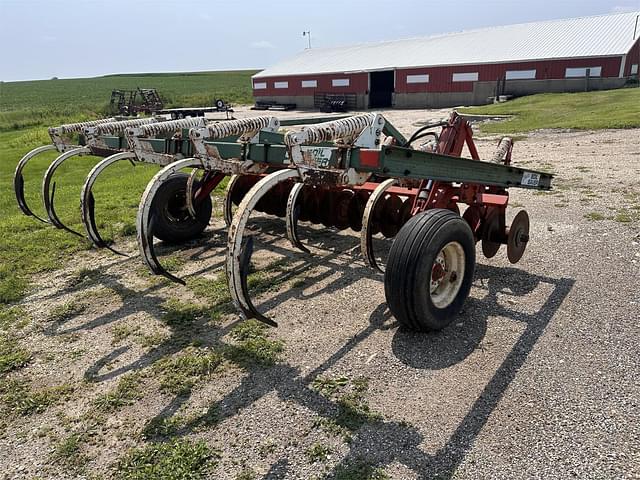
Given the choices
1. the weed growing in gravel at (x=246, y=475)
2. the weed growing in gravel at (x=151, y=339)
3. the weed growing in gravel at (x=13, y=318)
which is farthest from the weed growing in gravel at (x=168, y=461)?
the weed growing in gravel at (x=13, y=318)

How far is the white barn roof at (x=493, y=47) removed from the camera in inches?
1097

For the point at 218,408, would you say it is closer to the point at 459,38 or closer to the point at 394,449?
the point at 394,449

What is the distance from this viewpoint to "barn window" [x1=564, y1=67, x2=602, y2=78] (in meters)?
26.5

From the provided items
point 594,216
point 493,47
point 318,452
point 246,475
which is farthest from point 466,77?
point 246,475

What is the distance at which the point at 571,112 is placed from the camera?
1892cm

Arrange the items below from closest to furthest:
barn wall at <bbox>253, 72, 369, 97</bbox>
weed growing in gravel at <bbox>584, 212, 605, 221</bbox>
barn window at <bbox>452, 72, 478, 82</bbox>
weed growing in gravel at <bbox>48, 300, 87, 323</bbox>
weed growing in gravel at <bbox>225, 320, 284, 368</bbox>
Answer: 1. weed growing in gravel at <bbox>225, 320, 284, 368</bbox>
2. weed growing in gravel at <bbox>48, 300, 87, 323</bbox>
3. weed growing in gravel at <bbox>584, 212, 605, 221</bbox>
4. barn window at <bbox>452, 72, 478, 82</bbox>
5. barn wall at <bbox>253, 72, 369, 97</bbox>

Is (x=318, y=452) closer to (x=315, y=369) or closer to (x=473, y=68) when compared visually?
(x=315, y=369)

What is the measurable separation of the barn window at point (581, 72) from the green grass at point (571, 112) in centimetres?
343

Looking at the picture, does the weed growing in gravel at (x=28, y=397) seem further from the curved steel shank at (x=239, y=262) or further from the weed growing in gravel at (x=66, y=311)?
the curved steel shank at (x=239, y=262)

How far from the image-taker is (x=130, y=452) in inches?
104

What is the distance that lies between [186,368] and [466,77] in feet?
98.0

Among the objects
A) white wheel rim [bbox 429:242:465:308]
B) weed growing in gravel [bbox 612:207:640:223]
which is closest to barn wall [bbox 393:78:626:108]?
weed growing in gravel [bbox 612:207:640:223]

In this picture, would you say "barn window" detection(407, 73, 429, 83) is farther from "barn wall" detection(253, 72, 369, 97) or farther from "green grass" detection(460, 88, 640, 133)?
"green grass" detection(460, 88, 640, 133)

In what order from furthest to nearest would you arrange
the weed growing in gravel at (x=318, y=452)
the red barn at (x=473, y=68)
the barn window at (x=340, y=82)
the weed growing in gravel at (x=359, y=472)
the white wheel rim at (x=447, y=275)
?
1. the barn window at (x=340, y=82)
2. the red barn at (x=473, y=68)
3. the white wheel rim at (x=447, y=275)
4. the weed growing in gravel at (x=318, y=452)
5. the weed growing in gravel at (x=359, y=472)
